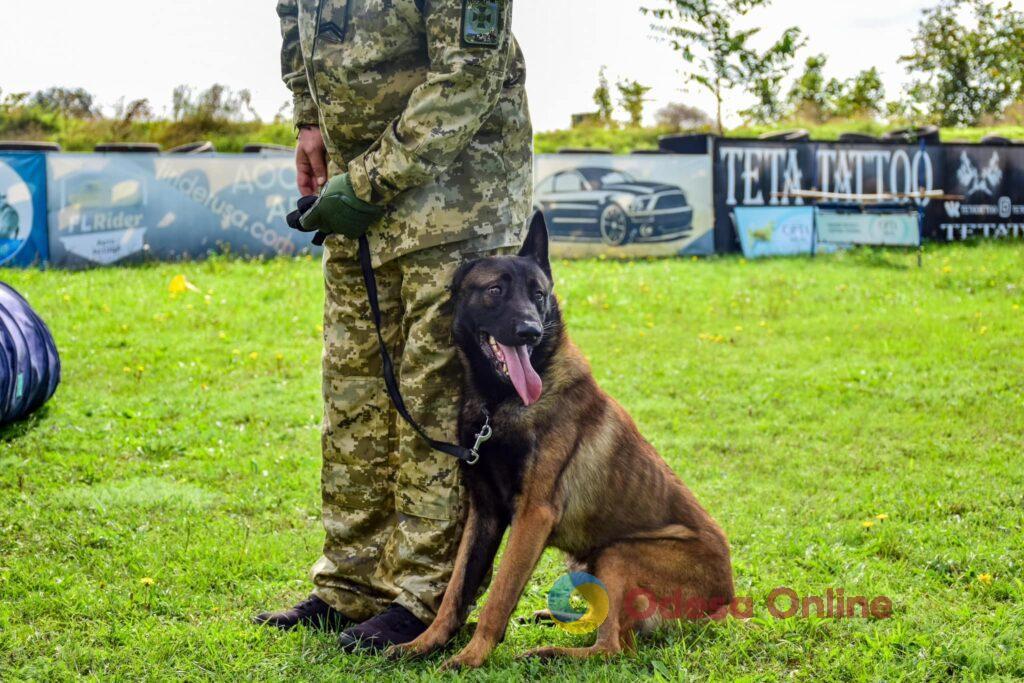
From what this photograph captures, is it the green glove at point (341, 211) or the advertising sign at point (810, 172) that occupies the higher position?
the advertising sign at point (810, 172)

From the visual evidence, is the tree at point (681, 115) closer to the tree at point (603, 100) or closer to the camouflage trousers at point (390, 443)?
the tree at point (603, 100)

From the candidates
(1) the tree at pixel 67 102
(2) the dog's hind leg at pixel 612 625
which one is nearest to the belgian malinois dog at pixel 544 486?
(2) the dog's hind leg at pixel 612 625

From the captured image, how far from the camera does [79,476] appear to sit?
4828 mm

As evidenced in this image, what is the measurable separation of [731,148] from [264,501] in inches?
499

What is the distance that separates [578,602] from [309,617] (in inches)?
37.1

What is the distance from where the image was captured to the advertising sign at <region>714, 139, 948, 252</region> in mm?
15367

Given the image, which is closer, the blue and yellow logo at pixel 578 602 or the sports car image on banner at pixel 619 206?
the blue and yellow logo at pixel 578 602

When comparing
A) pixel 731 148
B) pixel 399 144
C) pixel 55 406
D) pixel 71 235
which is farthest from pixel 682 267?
pixel 399 144

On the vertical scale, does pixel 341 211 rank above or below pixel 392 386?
above

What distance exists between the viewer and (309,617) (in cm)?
314

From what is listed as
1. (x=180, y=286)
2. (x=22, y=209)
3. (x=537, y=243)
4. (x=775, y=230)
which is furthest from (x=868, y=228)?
(x=537, y=243)

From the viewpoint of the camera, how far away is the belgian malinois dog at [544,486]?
2.75 m

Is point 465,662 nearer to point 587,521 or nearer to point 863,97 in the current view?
point 587,521

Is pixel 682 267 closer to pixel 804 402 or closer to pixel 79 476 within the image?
pixel 804 402
